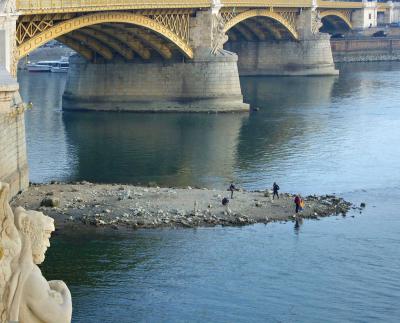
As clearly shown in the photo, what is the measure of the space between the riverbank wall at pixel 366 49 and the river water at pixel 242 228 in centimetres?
4048

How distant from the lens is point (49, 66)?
103 metres

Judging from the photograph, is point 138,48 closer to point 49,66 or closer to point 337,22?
point 49,66

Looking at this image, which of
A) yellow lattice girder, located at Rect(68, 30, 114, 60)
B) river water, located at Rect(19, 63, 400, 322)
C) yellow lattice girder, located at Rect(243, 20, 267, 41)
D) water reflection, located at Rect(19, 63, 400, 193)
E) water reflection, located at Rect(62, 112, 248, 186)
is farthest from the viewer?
yellow lattice girder, located at Rect(243, 20, 267, 41)

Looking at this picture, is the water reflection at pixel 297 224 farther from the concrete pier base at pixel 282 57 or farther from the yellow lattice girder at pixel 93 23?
the concrete pier base at pixel 282 57

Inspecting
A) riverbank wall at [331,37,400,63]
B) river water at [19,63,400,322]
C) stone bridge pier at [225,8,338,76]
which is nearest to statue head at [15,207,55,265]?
river water at [19,63,400,322]

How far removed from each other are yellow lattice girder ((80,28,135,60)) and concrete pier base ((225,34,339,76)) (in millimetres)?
31739

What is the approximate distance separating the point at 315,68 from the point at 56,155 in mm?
53924

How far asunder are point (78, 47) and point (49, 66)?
39288 millimetres

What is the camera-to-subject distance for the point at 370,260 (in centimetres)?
2852

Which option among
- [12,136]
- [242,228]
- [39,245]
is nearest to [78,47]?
[12,136]

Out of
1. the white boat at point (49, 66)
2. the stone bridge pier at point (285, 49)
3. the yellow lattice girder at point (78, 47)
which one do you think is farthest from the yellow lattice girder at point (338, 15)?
the yellow lattice girder at point (78, 47)

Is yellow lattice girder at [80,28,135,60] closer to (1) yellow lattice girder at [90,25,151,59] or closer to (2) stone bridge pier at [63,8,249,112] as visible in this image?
(1) yellow lattice girder at [90,25,151,59]

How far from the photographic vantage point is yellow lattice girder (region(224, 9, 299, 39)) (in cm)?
7705

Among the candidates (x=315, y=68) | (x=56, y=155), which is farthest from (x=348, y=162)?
(x=315, y=68)
